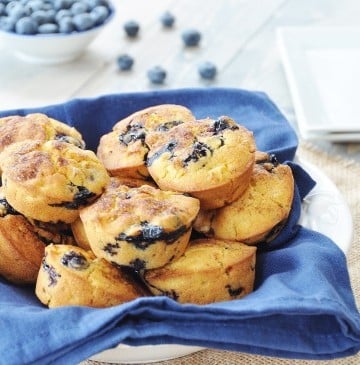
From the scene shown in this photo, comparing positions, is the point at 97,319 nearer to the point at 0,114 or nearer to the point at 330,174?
the point at 0,114

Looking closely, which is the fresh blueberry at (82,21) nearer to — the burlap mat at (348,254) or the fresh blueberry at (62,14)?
the fresh blueberry at (62,14)

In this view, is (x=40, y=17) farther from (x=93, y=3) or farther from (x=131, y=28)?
(x=131, y=28)

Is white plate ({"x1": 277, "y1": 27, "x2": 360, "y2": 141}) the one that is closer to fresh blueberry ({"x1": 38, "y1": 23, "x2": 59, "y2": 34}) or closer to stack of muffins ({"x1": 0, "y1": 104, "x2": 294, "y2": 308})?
stack of muffins ({"x1": 0, "y1": 104, "x2": 294, "y2": 308})

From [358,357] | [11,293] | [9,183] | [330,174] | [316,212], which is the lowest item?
[330,174]

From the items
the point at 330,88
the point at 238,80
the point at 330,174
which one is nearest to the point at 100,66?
the point at 238,80

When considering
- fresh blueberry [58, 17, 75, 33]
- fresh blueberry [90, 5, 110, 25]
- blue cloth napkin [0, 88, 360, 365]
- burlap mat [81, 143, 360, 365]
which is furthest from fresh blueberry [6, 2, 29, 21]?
blue cloth napkin [0, 88, 360, 365]

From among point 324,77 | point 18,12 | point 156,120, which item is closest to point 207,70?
point 324,77

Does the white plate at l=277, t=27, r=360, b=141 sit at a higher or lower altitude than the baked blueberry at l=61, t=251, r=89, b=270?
lower

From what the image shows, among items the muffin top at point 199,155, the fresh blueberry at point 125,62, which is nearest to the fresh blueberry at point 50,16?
the fresh blueberry at point 125,62
